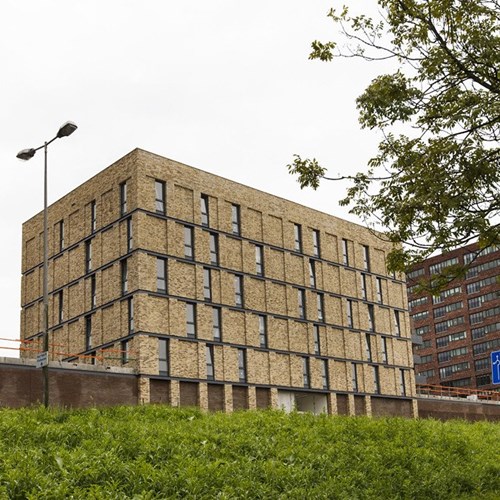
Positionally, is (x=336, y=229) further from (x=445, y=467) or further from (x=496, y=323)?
A: (x=496, y=323)

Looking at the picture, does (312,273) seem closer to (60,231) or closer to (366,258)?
(366,258)

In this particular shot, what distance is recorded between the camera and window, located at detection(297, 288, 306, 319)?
167 ft

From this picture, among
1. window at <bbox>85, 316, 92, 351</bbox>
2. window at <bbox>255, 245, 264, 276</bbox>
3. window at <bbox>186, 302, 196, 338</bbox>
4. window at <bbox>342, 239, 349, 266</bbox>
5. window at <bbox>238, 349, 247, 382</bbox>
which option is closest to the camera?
window at <bbox>186, 302, 196, 338</bbox>

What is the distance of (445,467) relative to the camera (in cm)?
2127

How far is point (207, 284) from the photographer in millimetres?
45531

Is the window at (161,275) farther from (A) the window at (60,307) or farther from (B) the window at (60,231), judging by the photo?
(B) the window at (60,231)

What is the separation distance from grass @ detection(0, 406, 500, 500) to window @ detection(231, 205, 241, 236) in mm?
23469

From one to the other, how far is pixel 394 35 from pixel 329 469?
10022 mm

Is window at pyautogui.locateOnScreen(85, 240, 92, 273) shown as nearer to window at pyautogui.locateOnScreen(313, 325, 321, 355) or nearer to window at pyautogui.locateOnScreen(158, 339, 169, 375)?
window at pyautogui.locateOnScreen(158, 339, 169, 375)

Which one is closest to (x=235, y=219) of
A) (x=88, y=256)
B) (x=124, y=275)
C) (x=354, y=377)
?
(x=124, y=275)

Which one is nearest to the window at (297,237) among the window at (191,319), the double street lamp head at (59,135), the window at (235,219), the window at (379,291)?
the window at (235,219)

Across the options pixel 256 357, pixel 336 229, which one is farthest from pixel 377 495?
pixel 336 229

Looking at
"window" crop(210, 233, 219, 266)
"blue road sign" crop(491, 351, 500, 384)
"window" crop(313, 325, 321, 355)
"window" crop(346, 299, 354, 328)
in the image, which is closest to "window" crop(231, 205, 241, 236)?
"window" crop(210, 233, 219, 266)

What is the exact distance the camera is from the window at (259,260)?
Answer: 48938mm
